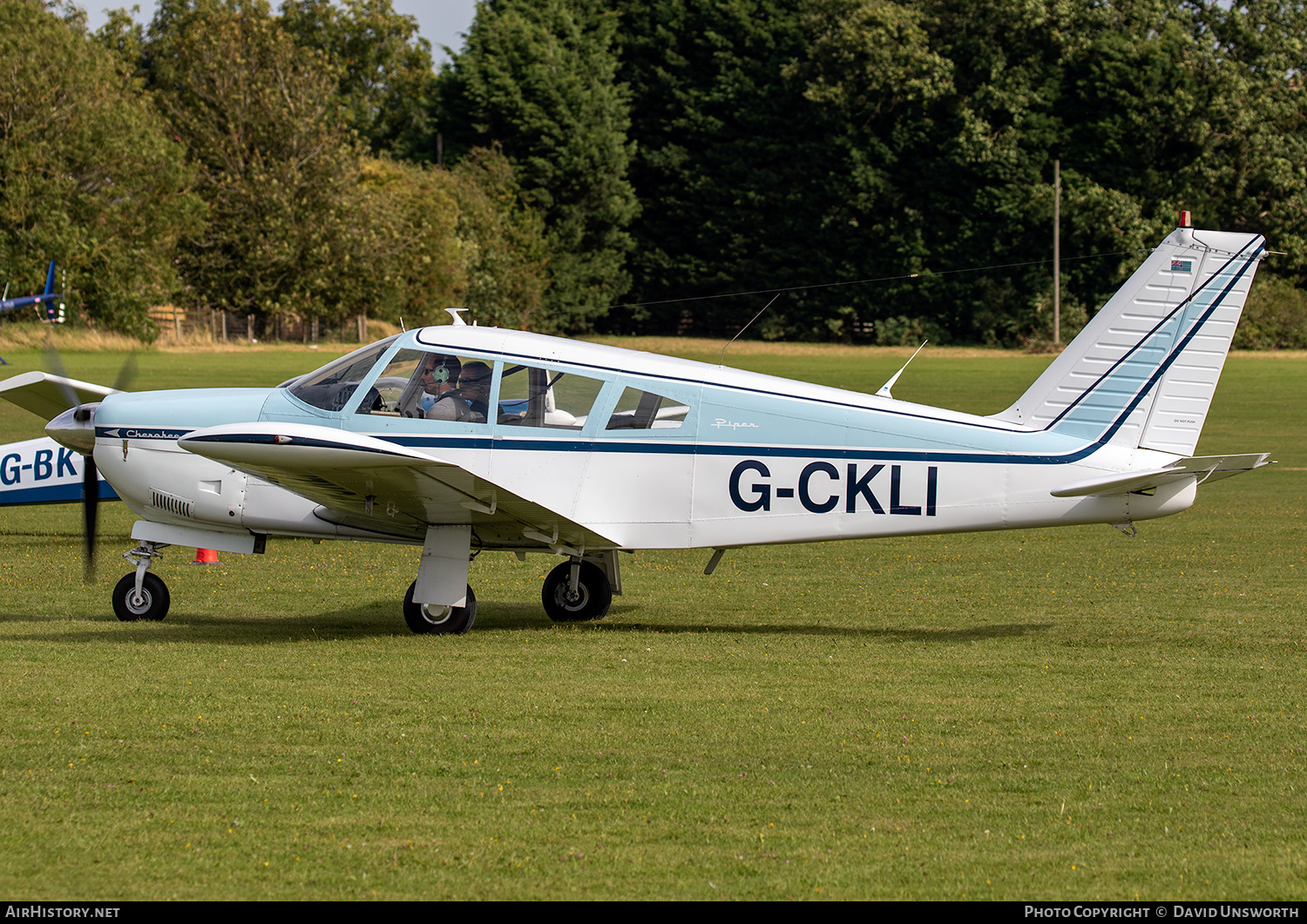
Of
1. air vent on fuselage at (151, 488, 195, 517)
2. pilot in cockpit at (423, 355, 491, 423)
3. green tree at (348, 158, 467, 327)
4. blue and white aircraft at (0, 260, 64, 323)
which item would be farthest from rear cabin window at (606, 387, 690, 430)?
green tree at (348, 158, 467, 327)

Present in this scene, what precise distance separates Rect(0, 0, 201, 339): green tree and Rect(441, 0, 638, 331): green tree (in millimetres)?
23498

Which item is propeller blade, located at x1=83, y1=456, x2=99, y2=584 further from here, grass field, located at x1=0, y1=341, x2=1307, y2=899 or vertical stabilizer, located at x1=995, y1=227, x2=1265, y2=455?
vertical stabilizer, located at x1=995, y1=227, x2=1265, y2=455

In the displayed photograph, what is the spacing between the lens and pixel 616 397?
10.2 meters

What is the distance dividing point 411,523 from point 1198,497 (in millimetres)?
14243

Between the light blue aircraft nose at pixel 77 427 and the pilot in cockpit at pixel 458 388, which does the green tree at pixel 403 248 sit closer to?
the light blue aircraft nose at pixel 77 427

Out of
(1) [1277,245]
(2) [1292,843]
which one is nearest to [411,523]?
(2) [1292,843]

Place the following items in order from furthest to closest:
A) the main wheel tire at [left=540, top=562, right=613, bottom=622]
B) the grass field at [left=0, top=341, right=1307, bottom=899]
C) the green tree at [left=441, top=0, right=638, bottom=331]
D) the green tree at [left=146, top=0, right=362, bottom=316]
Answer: the green tree at [left=441, top=0, right=638, bottom=331]
the green tree at [left=146, top=0, right=362, bottom=316]
the main wheel tire at [left=540, top=562, right=613, bottom=622]
the grass field at [left=0, top=341, right=1307, bottom=899]

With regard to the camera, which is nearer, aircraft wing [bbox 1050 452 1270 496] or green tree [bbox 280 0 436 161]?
aircraft wing [bbox 1050 452 1270 496]

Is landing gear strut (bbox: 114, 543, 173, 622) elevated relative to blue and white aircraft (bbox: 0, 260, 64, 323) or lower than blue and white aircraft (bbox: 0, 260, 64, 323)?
lower

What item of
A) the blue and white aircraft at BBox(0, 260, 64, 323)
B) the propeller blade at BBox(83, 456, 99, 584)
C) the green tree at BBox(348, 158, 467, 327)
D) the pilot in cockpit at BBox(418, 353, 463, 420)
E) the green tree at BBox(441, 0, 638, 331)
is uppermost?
the green tree at BBox(441, 0, 638, 331)

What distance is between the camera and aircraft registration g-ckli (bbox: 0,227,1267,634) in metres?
9.67

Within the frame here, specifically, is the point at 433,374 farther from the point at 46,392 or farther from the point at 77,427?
the point at 46,392

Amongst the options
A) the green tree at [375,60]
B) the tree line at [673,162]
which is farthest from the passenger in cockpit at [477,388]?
the green tree at [375,60]
